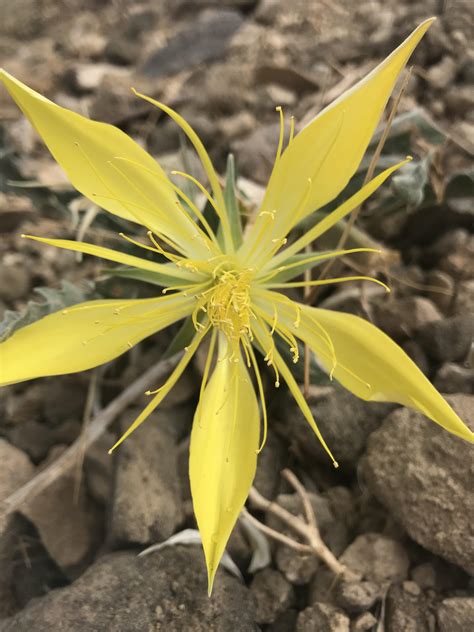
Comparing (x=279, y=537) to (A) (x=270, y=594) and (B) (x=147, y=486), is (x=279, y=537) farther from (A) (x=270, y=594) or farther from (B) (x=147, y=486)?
(B) (x=147, y=486)

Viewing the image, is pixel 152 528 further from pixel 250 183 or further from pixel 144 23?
pixel 144 23

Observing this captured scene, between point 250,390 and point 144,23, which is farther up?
point 144,23

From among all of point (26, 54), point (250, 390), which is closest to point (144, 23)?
point (26, 54)

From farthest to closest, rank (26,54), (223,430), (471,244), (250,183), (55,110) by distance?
(26,54) < (250,183) < (471,244) < (223,430) < (55,110)

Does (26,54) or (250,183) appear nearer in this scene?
(250,183)

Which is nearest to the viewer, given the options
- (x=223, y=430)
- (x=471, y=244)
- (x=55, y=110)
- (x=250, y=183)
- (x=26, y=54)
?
(x=55, y=110)

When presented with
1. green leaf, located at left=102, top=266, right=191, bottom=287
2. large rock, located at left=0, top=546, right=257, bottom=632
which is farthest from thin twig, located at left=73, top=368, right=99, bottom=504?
green leaf, located at left=102, top=266, right=191, bottom=287

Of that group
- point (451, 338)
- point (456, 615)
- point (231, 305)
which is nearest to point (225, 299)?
point (231, 305)
